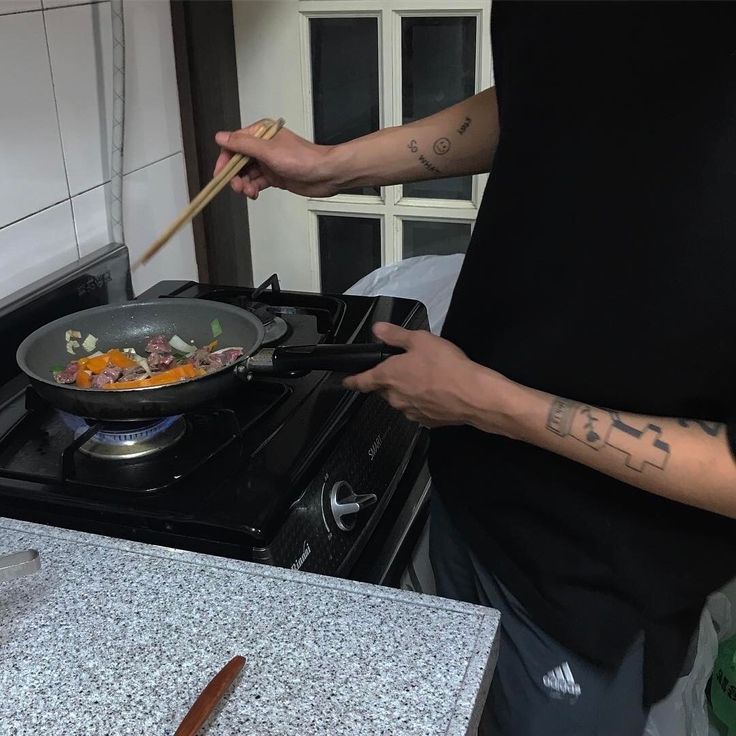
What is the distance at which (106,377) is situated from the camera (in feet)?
3.17

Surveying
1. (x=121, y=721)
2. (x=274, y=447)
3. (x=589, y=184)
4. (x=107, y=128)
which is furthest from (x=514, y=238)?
(x=107, y=128)

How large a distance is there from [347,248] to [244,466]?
89 centimetres

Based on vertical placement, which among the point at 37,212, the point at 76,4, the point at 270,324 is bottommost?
the point at 270,324

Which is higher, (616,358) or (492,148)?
(492,148)

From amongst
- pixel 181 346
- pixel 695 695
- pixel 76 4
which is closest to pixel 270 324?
pixel 181 346

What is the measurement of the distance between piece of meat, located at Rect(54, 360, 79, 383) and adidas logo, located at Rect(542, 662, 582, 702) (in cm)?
63

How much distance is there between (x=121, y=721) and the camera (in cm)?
56

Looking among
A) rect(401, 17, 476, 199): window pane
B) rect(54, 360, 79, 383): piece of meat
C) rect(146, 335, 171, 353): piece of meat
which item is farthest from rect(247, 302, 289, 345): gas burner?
rect(401, 17, 476, 199): window pane

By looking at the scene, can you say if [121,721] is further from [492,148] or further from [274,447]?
[492,148]

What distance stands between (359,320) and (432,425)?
1.19 ft

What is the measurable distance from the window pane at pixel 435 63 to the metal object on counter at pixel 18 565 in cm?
115

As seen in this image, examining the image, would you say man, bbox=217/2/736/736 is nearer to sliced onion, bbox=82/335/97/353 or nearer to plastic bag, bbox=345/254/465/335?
sliced onion, bbox=82/335/97/353

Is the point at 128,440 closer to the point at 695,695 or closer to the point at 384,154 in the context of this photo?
the point at 384,154

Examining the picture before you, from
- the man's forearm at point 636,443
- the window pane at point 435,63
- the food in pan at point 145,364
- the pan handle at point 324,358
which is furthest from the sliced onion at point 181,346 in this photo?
the window pane at point 435,63
